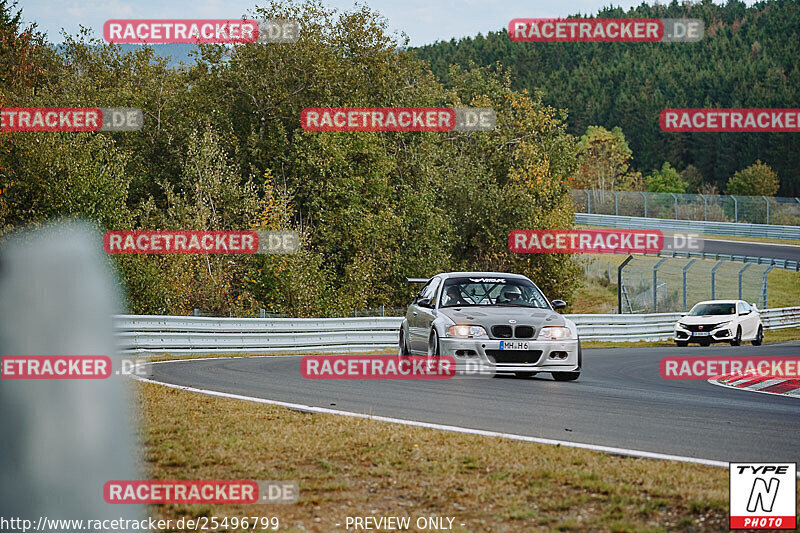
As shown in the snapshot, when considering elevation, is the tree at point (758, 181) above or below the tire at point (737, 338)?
above

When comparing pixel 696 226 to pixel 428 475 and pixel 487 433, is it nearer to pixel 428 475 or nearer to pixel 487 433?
pixel 487 433

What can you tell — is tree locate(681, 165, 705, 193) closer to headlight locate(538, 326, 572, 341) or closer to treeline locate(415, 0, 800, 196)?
treeline locate(415, 0, 800, 196)

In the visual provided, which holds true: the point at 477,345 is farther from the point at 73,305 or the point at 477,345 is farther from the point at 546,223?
the point at 546,223

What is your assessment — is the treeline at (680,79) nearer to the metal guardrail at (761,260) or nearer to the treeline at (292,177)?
the metal guardrail at (761,260)

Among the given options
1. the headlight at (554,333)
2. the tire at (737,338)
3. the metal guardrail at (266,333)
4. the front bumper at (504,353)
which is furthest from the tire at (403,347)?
the tire at (737,338)

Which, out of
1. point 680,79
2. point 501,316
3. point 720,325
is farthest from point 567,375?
point 680,79

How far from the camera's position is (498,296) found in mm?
15461

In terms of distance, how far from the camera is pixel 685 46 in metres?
156

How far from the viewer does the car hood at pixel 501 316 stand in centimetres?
1380

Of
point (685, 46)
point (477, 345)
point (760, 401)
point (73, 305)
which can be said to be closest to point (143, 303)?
point (477, 345)

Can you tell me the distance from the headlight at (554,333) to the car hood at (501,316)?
57 mm

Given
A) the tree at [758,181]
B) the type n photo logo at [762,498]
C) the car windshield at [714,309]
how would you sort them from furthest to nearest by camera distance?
the tree at [758,181] < the car windshield at [714,309] < the type n photo logo at [762,498]

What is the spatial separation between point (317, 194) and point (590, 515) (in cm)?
3592

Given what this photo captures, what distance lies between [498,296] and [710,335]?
14388 mm
